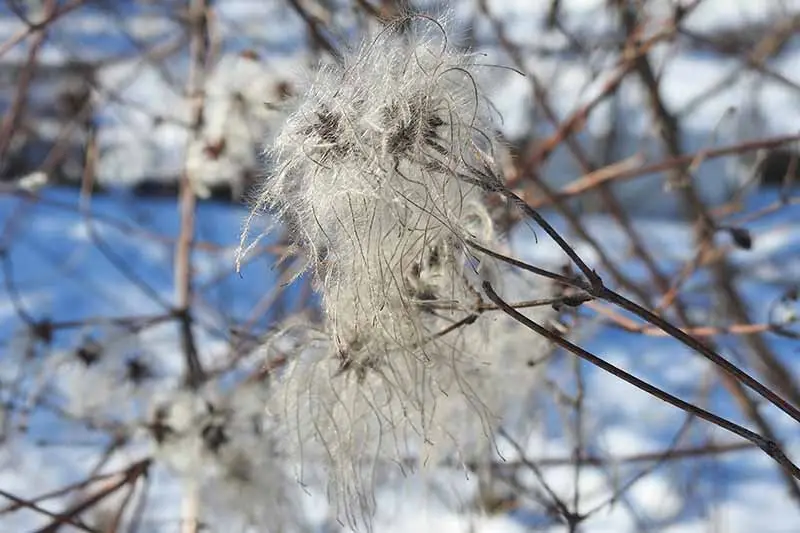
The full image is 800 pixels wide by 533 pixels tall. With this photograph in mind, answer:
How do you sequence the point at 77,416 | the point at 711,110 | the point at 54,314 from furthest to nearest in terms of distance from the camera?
1. the point at 711,110
2. the point at 54,314
3. the point at 77,416

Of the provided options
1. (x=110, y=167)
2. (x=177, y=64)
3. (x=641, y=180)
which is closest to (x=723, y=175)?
(x=641, y=180)

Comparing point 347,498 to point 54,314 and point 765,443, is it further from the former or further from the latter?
point 54,314

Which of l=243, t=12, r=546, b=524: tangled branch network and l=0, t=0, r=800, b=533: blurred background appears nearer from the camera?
l=243, t=12, r=546, b=524: tangled branch network

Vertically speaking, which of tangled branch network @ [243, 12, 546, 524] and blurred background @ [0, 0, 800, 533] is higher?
blurred background @ [0, 0, 800, 533]

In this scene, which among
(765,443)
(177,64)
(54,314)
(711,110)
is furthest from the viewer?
(711,110)

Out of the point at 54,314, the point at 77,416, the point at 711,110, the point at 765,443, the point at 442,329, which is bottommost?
the point at 765,443

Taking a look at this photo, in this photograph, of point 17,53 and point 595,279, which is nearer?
point 595,279
